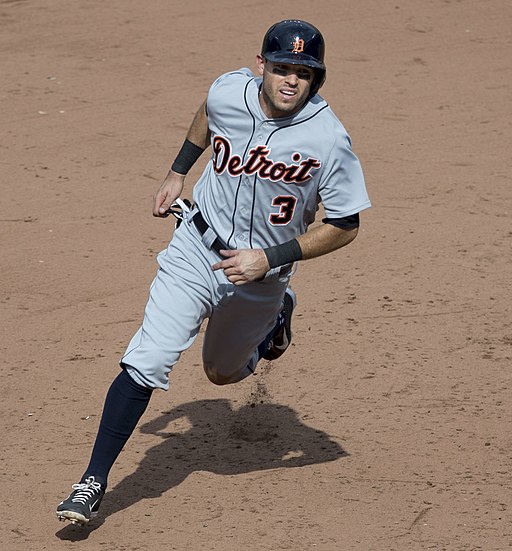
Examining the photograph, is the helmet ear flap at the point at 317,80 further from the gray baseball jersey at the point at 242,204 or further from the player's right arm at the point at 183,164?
the player's right arm at the point at 183,164

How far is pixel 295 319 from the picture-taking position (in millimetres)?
6824

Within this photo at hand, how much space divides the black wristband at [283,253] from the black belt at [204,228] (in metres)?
0.26

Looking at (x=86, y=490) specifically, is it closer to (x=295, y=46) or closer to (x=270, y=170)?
(x=270, y=170)

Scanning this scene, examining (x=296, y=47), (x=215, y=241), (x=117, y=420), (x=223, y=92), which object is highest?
(x=296, y=47)

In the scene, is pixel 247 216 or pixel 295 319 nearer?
pixel 247 216

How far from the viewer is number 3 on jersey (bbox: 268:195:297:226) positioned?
15.4 ft

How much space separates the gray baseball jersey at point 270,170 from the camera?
15.1ft

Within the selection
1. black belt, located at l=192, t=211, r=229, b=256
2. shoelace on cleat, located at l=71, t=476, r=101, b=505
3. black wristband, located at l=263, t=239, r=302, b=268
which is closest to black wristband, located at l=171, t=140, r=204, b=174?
black belt, located at l=192, t=211, r=229, b=256

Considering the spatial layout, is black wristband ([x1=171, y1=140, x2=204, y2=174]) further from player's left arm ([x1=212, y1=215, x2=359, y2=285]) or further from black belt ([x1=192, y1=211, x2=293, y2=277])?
player's left arm ([x1=212, y1=215, x2=359, y2=285])

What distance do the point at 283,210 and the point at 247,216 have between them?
5.7 inches

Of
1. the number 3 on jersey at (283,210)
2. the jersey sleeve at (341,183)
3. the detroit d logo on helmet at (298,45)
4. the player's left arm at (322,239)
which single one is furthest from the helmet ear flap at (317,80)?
the player's left arm at (322,239)

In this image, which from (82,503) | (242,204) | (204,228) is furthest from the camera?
(204,228)

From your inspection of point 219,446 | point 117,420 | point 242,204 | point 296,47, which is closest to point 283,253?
point 242,204

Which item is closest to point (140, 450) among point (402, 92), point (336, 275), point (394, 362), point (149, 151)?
point (394, 362)
